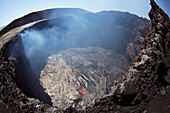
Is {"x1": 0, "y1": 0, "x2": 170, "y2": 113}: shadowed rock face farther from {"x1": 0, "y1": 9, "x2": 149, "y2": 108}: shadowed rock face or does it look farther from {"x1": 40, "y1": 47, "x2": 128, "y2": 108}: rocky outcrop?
{"x1": 0, "y1": 9, "x2": 149, "y2": 108}: shadowed rock face

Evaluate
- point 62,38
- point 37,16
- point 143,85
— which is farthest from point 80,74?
point 143,85

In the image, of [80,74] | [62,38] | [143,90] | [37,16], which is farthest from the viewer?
[37,16]

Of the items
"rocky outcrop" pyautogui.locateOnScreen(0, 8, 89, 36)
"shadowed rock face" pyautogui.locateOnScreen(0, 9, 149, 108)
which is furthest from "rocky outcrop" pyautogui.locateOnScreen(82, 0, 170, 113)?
"rocky outcrop" pyautogui.locateOnScreen(0, 8, 89, 36)

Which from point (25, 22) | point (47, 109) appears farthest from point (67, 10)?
point (47, 109)

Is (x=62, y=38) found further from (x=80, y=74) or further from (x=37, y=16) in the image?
(x=80, y=74)

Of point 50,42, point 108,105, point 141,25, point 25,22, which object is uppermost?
point 141,25

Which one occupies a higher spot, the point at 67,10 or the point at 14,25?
the point at 67,10

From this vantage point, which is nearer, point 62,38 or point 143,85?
point 143,85

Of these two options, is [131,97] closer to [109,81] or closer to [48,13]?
[109,81]
